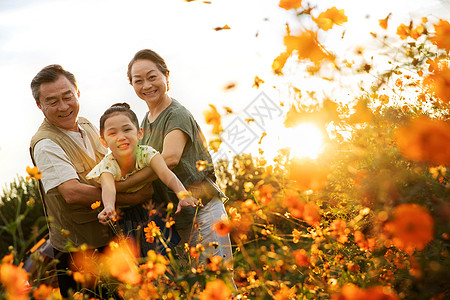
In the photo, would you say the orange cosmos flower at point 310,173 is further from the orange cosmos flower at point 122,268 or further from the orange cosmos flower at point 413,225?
the orange cosmos flower at point 122,268

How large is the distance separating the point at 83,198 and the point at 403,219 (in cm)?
206

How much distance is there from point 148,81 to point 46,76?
2.19 feet

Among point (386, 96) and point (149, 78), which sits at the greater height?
point (149, 78)

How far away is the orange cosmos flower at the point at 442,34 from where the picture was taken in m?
1.61

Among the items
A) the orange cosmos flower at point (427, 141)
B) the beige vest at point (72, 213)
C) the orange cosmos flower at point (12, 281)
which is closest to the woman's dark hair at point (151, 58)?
the beige vest at point (72, 213)

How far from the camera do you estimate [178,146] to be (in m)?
2.66

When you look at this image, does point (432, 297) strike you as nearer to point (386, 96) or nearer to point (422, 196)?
point (422, 196)

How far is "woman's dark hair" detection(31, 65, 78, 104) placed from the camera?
287 cm

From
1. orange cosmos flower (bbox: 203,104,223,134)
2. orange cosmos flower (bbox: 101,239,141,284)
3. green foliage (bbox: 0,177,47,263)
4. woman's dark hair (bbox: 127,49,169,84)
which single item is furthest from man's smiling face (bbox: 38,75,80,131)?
green foliage (bbox: 0,177,47,263)

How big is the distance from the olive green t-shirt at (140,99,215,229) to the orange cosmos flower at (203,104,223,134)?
3.32 feet

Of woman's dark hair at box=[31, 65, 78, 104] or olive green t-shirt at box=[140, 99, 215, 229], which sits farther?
woman's dark hair at box=[31, 65, 78, 104]

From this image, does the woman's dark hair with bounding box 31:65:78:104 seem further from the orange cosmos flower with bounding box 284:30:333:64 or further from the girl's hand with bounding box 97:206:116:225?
the orange cosmos flower with bounding box 284:30:333:64

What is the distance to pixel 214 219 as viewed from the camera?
8.72 ft

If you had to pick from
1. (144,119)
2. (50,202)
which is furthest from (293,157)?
(50,202)
